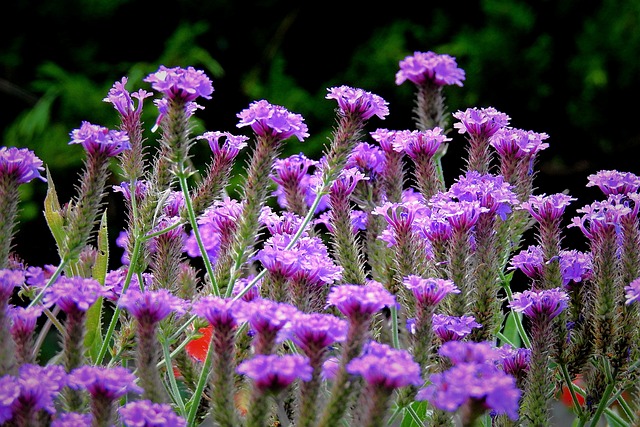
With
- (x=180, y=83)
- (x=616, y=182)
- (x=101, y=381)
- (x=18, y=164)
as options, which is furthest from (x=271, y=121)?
(x=616, y=182)

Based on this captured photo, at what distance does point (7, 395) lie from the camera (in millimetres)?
830

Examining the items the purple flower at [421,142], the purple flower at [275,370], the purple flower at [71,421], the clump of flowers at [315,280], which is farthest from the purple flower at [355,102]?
the purple flower at [71,421]

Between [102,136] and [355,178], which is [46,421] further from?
[355,178]

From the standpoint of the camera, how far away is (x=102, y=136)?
3.64 feet

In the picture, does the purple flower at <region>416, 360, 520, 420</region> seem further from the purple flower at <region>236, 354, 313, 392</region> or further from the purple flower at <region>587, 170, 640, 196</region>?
the purple flower at <region>587, 170, 640, 196</region>

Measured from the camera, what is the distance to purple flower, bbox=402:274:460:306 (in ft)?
3.54

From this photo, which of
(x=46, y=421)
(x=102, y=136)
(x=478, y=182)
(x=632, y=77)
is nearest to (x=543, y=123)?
(x=632, y=77)

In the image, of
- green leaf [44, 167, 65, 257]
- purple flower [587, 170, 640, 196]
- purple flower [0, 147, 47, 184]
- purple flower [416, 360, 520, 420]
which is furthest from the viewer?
purple flower [587, 170, 640, 196]

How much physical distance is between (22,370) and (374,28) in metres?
3.26

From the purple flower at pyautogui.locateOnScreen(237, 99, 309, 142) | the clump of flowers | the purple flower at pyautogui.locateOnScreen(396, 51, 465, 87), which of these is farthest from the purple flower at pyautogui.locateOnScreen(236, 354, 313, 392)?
the purple flower at pyautogui.locateOnScreen(396, 51, 465, 87)

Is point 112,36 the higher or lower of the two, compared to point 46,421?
higher

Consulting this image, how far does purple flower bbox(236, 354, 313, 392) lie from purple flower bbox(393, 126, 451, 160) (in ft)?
1.90

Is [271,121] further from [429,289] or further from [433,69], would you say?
[433,69]

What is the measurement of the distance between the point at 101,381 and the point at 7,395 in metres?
0.10
